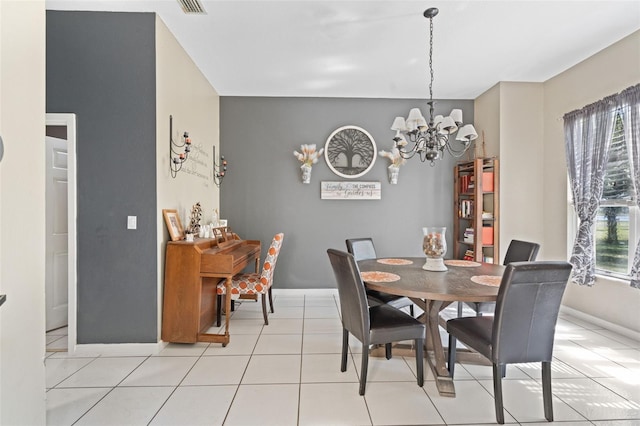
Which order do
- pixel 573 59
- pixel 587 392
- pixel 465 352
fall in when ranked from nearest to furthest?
pixel 587 392, pixel 465 352, pixel 573 59

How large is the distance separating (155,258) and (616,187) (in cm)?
433

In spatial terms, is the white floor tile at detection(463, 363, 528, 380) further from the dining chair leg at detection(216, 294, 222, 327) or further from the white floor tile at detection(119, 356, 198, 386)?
the dining chair leg at detection(216, 294, 222, 327)

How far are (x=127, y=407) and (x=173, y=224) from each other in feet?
4.64

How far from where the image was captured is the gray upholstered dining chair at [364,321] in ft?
6.59

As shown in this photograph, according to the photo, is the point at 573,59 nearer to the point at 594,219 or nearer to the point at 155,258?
the point at 594,219

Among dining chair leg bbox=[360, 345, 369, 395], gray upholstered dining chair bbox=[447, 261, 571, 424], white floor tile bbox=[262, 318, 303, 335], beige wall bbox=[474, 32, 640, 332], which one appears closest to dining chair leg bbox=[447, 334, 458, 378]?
gray upholstered dining chair bbox=[447, 261, 571, 424]

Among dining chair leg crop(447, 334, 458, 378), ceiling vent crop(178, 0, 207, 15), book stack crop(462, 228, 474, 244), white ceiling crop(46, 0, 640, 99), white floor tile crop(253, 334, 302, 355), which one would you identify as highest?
white ceiling crop(46, 0, 640, 99)

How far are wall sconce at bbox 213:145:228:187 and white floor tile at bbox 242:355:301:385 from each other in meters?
2.46

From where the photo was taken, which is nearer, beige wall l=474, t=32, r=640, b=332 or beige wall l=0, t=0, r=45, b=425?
beige wall l=0, t=0, r=45, b=425

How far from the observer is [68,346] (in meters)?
2.63

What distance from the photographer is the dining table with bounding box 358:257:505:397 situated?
1.90m

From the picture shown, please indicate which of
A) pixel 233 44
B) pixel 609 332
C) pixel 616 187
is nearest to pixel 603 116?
pixel 616 187

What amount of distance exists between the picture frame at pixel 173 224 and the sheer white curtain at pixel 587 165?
403cm

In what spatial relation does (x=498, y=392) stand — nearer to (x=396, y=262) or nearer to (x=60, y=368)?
(x=396, y=262)
